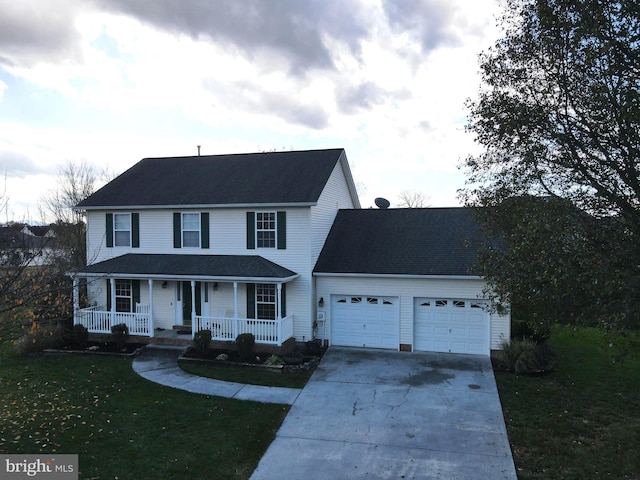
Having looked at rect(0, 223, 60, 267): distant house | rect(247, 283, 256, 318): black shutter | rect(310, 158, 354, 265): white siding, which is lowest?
rect(247, 283, 256, 318): black shutter

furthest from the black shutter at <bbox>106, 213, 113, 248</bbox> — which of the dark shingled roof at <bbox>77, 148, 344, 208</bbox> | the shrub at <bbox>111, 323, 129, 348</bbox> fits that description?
the shrub at <bbox>111, 323, 129, 348</bbox>

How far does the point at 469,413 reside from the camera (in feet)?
31.6

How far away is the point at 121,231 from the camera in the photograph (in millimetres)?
17406

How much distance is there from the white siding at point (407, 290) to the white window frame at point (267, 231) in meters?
2.30

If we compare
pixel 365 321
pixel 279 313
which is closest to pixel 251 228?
pixel 279 313

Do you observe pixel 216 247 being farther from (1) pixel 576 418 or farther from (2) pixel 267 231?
(1) pixel 576 418

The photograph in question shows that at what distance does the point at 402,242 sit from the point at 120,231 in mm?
11635

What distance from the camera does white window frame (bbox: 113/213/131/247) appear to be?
1730 cm

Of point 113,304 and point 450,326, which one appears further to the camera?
point 113,304

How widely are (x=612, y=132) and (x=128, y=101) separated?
53.6 feet

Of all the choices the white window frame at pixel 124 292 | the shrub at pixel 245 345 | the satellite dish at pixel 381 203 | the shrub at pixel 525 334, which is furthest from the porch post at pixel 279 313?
the satellite dish at pixel 381 203

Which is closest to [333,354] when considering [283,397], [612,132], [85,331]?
[283,397]

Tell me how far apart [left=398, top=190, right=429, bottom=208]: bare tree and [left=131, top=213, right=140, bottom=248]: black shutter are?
35.9 m

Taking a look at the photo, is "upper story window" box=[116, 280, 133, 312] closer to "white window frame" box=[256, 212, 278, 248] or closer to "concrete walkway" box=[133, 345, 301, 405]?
"concrete walkway" box=[133, 345, 301, 405]
